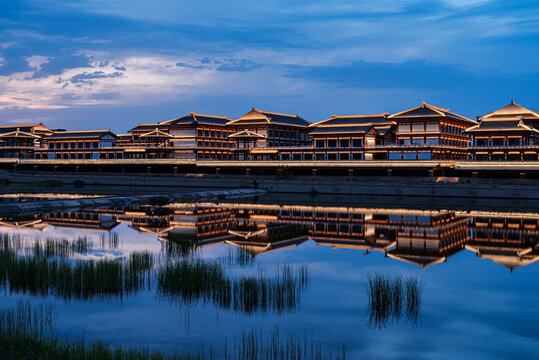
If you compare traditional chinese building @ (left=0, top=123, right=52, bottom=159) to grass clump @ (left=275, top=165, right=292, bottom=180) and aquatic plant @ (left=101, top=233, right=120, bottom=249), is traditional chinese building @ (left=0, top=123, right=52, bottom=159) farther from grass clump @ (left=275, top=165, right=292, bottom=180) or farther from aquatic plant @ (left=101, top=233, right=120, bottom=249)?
aquatic plant @ (left=101, top=233, right=120, bottom=249)

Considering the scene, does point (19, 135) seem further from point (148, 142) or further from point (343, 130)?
point (343, 130)

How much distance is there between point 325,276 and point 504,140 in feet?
177

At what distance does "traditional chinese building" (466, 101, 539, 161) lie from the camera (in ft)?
214

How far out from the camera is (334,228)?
35.7 meters

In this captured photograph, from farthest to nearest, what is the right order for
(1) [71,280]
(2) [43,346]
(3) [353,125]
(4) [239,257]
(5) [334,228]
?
(3) [353,125] → (5) [334,228] → (4) [239,257] → (1) [71,280] → (2) [43,346]

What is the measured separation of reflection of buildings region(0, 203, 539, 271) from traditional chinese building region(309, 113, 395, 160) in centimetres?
2848

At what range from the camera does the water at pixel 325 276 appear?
13.9 metres

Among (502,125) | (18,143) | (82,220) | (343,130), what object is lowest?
(82,220)

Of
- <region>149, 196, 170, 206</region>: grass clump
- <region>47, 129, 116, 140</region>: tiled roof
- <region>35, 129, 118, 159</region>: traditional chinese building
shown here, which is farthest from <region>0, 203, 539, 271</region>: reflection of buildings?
<region>47, 129, 116, 140</region>: tiled roof

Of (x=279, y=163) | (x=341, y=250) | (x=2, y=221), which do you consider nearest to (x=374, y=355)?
(x=341, y=250)

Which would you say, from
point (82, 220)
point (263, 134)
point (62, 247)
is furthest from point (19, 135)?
point (62, 247)

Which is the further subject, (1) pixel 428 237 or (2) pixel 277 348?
(1) pixel 428 237

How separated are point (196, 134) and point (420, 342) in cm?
7706

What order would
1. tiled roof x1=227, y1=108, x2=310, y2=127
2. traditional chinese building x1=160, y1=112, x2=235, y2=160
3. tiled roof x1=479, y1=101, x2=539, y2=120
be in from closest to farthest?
tiled roof x1=479, y1=101, x2=539, y2=120 < tiled roof x1=227, y1=108, x2=310, y2=127 < traditional chinese building x1=160, y1=112, x2=235, y2=160
